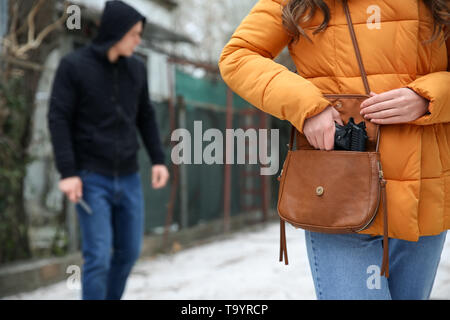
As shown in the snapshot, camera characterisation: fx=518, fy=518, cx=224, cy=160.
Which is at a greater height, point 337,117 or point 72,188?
point 337,117

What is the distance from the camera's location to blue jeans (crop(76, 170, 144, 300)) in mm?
3066

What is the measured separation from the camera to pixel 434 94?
1467 millimetres

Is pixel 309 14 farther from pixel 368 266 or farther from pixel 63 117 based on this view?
pixel 63 117

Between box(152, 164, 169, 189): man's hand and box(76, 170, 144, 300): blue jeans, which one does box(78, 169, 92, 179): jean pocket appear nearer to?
box(76, 170, 144, 300): blue jeans

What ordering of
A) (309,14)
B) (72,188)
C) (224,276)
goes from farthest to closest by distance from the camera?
(224,276) < (72,188) < (309,14)

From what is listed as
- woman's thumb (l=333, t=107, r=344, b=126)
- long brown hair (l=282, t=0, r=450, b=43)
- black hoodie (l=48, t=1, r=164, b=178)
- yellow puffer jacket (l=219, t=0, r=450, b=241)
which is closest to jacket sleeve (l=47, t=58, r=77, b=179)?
black hoodie (l=48, t=1, r=164, b=178)

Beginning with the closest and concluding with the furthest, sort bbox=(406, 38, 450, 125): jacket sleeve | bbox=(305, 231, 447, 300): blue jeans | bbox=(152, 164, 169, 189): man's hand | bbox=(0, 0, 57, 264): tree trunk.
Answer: bbox=(406, 38, 450, 125): jacket sleeve, bbox=(305, 231, 447, 300): blue jeans, bbox=(152, 164, 169, 189): man's hand, bbox=(0, 0, 57, 264): tree trunk

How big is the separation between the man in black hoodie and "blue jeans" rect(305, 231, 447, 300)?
1.75m

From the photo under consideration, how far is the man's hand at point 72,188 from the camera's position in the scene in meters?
3.05

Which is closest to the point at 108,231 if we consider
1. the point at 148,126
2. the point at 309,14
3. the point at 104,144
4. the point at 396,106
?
the point at 104,144

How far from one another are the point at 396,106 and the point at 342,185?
27 cm
